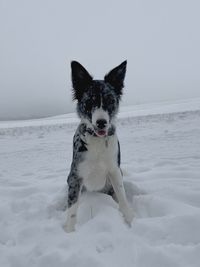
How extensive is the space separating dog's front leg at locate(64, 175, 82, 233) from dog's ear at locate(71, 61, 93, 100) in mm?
1451

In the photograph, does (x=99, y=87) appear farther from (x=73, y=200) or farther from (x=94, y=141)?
(x=73, y=200)

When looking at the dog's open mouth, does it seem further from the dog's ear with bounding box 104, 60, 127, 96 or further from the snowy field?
the snowy field

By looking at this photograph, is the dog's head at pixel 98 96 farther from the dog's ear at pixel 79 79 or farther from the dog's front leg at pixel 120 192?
the dog's front leg at pixel 120 192

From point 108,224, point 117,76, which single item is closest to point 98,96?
point 117,76

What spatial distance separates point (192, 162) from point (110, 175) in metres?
3.22


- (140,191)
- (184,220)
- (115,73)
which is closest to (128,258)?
(184,220)

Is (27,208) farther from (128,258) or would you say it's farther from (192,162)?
(192,162)

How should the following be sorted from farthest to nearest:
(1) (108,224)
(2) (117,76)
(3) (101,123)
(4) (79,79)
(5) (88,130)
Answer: (2) (117,76) → (4) (79,79) → (5) (88,130) → (3) (101,123) → (1) (108,224)

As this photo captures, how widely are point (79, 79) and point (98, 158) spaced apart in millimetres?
1433

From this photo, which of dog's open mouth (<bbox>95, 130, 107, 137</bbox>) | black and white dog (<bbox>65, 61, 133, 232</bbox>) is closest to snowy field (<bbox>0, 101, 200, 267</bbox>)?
black and white dog (<bbox>65, 61, 133, 232</bbox>)

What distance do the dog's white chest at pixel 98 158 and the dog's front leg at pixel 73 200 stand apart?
15cm

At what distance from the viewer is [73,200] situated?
15.8 ft

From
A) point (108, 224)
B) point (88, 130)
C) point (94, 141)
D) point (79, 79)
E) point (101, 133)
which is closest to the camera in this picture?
point (108, 224)

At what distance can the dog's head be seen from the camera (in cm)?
461
